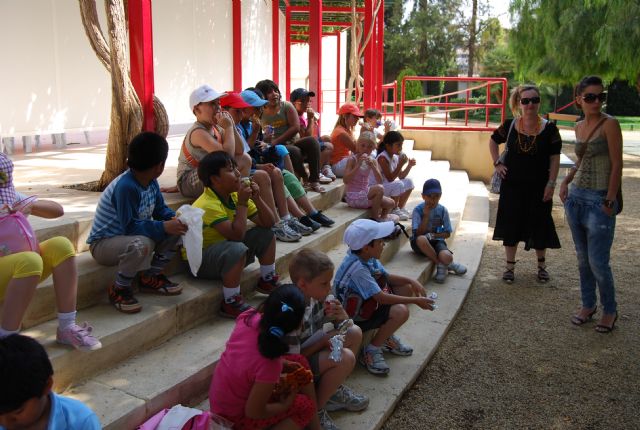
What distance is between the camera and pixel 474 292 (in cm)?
538

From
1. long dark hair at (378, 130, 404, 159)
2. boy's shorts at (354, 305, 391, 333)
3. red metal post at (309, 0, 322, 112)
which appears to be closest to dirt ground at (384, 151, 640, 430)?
boy's shorts at (354, 305, 391, 333)

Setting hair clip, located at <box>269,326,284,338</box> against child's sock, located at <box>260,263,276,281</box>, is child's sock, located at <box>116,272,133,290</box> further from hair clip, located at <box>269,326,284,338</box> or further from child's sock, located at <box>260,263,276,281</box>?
hair clip, located at <box>269,326,284,338</box>

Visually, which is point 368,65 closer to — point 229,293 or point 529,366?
point 529,366

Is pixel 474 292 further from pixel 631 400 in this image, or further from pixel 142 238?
pixel 142 238

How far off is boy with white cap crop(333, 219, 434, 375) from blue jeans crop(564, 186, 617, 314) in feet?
5.09

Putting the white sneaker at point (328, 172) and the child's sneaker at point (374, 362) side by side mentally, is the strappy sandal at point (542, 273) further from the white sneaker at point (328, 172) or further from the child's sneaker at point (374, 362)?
the child's sneaker at point (374, 362)

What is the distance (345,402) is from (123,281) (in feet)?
4.34

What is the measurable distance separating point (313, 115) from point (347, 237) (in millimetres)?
3641

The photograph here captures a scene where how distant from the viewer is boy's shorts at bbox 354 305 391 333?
3596 millimetres

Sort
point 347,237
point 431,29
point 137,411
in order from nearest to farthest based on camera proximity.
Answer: point 137,411, point 347,237, point 431,29

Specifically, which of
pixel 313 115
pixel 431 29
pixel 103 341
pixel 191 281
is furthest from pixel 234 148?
pixel 431 29

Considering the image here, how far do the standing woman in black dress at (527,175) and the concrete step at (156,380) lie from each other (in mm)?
2982

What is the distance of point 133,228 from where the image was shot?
10.8 ft

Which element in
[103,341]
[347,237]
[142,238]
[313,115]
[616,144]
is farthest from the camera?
[313,115]
